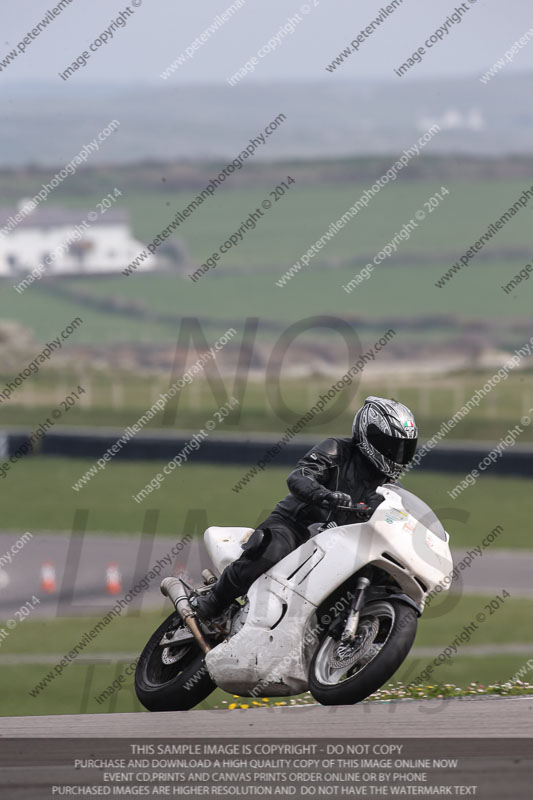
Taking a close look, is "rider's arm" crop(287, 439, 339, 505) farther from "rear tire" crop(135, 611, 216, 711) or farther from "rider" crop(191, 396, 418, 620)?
"rear tire" crop(135, 611, 216, 711)

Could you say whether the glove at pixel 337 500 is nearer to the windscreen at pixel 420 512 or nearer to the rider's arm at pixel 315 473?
the rider's arm at pixel 315 473

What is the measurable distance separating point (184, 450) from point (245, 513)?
3.47m

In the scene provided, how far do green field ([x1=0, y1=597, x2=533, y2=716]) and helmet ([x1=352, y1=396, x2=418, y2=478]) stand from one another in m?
5.92

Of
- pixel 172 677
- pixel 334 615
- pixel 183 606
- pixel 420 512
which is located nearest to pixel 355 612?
pixel 334 615

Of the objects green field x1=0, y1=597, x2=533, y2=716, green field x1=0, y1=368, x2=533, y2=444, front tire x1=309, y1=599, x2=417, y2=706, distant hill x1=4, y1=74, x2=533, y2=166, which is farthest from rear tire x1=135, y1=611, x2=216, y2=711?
distant hill x1=4, y1=74, x2=533, y2=166

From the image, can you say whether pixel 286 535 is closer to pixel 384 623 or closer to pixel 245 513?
pixel 384 623

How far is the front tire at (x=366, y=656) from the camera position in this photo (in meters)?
6.94

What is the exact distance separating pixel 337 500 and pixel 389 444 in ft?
1.64

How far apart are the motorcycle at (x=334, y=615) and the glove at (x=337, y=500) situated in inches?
1.6

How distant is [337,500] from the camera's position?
745 centimetres

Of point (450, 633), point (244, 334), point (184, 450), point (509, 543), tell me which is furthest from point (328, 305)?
point (450, 633)

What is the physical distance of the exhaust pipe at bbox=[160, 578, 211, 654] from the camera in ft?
26.1

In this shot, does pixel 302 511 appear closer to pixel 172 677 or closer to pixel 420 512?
pixel 420 512

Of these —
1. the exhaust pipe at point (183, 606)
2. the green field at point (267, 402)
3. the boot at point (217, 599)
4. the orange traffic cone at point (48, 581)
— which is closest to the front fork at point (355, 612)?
the boot at point (217, 599)
